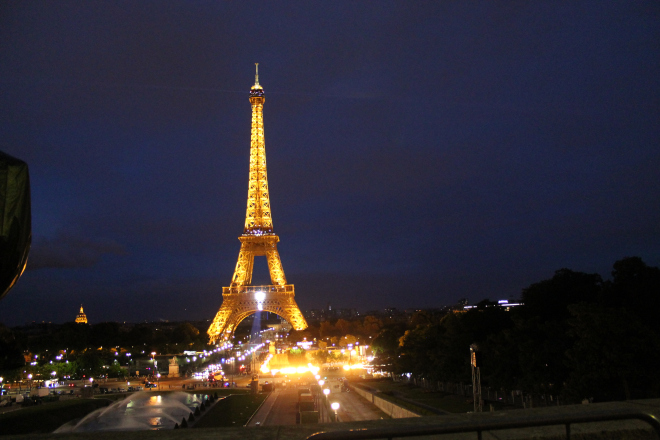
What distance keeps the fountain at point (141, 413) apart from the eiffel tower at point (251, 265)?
33.9 metres

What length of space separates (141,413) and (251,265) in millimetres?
43770

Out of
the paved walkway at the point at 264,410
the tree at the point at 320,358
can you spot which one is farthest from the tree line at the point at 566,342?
the tree at the point at 320,358

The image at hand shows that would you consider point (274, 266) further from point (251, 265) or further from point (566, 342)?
point (566, 342)

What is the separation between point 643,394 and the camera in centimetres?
2175

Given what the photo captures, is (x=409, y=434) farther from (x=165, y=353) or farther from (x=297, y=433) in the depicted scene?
(x=165, y=353)

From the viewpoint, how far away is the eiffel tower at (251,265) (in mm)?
72500

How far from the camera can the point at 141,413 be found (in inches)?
1241

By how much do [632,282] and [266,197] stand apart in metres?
54.8

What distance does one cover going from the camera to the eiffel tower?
7250 cm

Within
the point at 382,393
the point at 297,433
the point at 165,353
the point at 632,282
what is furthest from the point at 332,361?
the point at 297,433

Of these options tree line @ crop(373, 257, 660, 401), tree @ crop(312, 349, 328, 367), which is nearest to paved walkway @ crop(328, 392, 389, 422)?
tree line @ crop(373, 257, 660, 401)

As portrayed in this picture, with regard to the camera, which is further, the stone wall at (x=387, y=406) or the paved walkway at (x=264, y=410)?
the paved walkway at (x=264, y=410)

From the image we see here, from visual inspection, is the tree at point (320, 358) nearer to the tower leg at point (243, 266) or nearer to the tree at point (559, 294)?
the tower leg at point (243, 266)

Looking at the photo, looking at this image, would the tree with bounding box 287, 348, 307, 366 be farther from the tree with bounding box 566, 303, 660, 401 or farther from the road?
the tree with bounding box 566, 303, 660, 401
